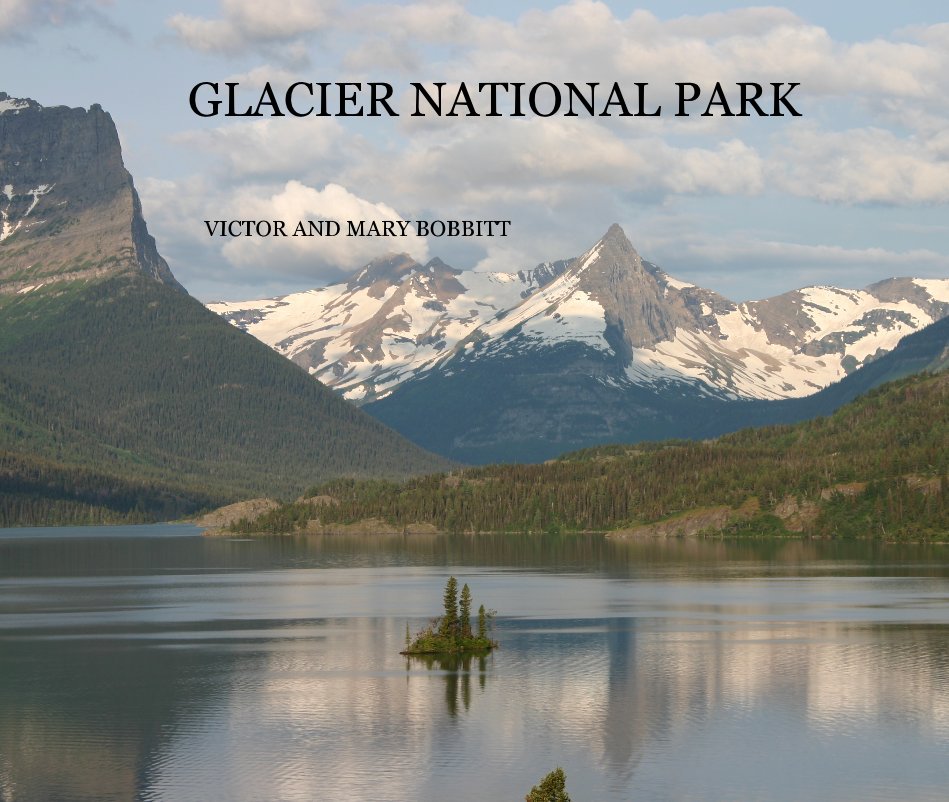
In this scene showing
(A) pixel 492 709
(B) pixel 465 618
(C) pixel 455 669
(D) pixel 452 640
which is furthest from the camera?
(B) pixel 465 618

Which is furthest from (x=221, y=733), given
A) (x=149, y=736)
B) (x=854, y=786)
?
(x=854, y=786)

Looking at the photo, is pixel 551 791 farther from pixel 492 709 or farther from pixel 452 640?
pixel 452 640

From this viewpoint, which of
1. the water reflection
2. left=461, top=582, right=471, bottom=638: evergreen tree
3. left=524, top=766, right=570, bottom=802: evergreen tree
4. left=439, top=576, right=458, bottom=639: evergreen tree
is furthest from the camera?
left=461, top=582, right=471, bottom=638: evergreen tree

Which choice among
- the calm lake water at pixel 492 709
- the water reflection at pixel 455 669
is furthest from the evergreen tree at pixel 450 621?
the calm lake water at pixel 492 709

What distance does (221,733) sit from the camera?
103000mm

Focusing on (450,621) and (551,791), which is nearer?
(551,791)

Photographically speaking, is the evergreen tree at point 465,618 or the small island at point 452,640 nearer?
the small island at point 452,640

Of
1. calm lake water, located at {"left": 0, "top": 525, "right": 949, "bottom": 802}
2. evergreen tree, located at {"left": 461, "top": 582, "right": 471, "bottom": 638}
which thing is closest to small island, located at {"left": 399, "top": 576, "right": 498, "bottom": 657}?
evergreen tree, located at {"left": 461, "top": 582, "right": 471, "bottom": 638}

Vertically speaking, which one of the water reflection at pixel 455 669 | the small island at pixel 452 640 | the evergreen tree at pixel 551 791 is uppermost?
the small island at pixel 452 640

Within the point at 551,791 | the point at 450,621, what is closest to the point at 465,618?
the point at 450,621

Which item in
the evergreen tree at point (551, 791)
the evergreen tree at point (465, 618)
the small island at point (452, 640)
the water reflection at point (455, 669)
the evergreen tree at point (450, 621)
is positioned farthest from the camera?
the evergreen tree at point (465, 618)

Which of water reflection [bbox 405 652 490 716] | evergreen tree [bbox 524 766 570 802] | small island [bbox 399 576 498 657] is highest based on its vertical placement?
small island [bbox 399 576 498 657]

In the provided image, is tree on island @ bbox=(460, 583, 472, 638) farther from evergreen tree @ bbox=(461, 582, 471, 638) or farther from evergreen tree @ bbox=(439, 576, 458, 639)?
evergreen tree @ bbox=(439, 576, 458, 639)

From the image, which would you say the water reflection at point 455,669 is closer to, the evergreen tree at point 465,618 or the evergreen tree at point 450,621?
the evergreen tree at point 450,621
